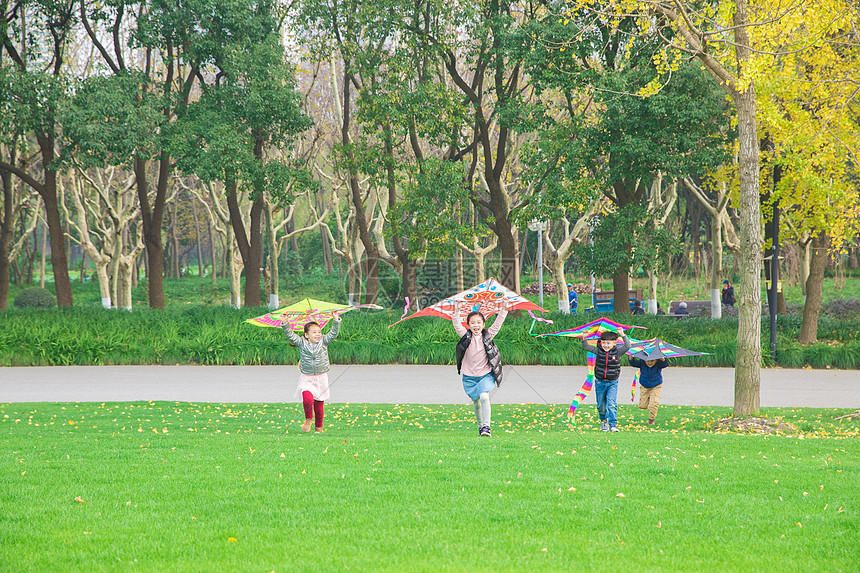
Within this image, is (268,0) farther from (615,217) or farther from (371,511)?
(371,511)

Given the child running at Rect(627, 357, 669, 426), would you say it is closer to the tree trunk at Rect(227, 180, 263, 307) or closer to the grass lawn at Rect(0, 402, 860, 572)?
the grass lawn at Rect(0, 402, 860, 572)

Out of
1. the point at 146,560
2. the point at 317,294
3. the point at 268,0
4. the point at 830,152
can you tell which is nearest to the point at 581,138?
the point at 830,152

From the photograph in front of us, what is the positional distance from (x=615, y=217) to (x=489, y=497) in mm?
14805

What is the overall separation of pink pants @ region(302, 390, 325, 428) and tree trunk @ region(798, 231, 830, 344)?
13.8m

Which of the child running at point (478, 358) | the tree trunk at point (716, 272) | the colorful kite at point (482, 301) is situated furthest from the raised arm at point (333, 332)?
the tree trunk at point (716, 272)

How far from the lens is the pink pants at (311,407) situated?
9367 millimetres

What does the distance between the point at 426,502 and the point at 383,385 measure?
33.5 ft

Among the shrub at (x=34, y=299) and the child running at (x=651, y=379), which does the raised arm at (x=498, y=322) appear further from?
the shrub at (x=34, y=299)

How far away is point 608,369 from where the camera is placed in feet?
32.6

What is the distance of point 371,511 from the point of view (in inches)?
203

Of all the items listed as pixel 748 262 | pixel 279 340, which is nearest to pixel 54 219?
pixel 279 340

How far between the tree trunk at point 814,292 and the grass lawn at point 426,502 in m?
9.93

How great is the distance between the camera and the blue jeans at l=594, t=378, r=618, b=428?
32.8 ft

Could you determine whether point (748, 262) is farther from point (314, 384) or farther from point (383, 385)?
point (383, 385)
